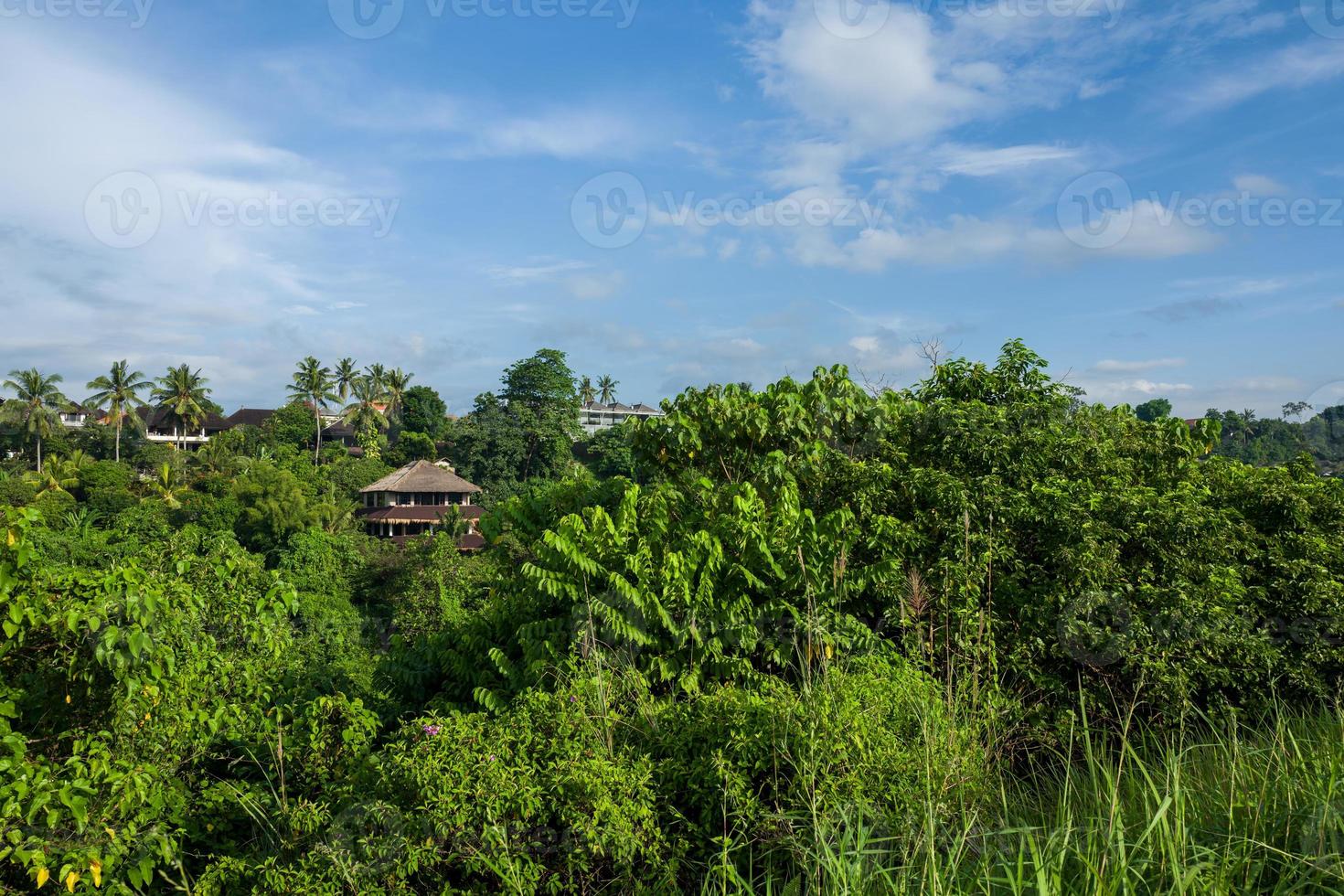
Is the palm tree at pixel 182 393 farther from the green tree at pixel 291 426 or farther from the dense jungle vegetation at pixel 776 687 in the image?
the dense jungle vegetation at pixel 776 687

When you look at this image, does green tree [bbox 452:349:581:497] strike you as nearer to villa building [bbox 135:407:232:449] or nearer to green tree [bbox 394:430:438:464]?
green tree [bbox 394:430:438:464]

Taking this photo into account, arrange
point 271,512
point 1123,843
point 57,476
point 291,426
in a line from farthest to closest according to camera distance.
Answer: point 291,426, point 57,476, point 271,512, point 1123,843

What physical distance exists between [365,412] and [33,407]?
19.8 m

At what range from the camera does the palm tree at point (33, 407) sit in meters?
52.6

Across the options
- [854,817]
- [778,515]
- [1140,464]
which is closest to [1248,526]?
[1140,464]

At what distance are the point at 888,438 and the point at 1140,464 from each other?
2.46 metres

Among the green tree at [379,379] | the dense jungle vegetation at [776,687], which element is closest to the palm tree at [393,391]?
the green tree at [379,379]

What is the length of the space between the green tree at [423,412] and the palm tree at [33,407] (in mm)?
22190

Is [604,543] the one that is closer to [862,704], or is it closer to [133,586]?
[862,704]

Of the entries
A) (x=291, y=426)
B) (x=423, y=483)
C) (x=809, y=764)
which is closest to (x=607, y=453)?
(x=423, y=483)

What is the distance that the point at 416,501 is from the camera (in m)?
43.1

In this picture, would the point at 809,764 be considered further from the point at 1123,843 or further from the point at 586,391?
the point at 586,391

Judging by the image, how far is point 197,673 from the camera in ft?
15.9

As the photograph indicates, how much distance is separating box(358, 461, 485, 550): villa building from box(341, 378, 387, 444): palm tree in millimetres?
20264
